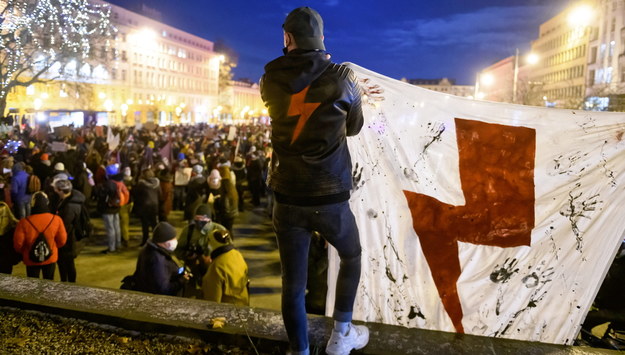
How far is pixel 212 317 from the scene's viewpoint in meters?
2.97

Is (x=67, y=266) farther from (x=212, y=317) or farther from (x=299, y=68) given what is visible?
(x=299, y=68)

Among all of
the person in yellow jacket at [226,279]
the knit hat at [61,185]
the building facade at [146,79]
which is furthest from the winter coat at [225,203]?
the building facade at [146,79]

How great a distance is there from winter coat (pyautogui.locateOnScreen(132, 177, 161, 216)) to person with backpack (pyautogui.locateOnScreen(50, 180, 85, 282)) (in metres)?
2.31

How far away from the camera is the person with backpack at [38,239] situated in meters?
5.71

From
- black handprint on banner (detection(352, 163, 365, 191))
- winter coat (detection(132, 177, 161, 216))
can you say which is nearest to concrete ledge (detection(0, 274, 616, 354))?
black handprint on banner (detection(352, 163, 365, 191))

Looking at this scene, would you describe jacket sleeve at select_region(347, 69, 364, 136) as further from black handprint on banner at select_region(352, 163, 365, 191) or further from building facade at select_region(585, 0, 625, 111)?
building facade at select_region(585, 0, 625, 111)

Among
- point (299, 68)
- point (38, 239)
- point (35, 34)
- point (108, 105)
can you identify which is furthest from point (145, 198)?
point (108, 105)

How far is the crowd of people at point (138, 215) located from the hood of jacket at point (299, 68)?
2886mm

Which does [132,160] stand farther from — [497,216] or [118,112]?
[118,112]

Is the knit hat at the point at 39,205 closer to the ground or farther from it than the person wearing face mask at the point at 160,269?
farther from it

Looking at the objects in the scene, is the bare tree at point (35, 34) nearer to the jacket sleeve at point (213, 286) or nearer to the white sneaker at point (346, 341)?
the jacket sleeve at point (213, 286)

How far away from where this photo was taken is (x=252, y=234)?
35.7ft

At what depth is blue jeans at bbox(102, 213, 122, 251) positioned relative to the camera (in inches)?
357

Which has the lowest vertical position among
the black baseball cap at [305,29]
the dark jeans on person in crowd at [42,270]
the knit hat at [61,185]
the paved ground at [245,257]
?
the paved ground at [245,257]
